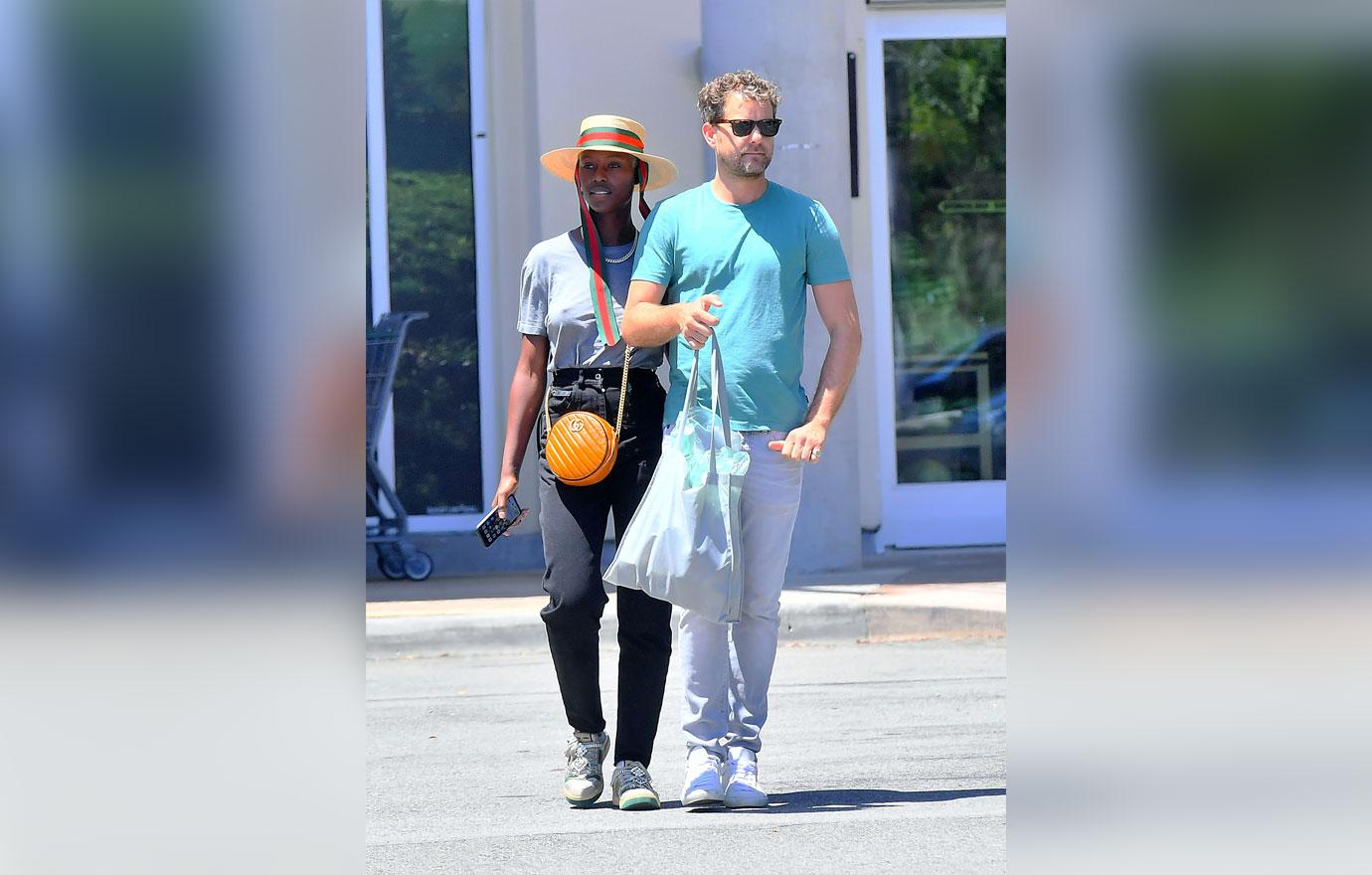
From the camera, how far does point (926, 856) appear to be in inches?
174

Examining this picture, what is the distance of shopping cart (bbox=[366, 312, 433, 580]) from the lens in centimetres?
1042

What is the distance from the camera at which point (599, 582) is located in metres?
5.15

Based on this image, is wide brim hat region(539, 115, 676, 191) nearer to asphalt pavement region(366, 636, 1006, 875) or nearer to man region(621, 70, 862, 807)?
man region(621, 70, 862, 807)

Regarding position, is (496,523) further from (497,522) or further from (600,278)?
(600,278)

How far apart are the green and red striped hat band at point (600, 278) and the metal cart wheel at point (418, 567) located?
5.84 m

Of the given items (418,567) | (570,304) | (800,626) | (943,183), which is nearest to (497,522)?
(570,304)

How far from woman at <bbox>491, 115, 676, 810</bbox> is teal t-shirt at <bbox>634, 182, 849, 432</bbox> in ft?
0.68

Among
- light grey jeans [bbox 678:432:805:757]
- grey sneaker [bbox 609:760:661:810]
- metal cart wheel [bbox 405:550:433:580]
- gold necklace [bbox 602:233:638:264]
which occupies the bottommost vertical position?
grey sneaker [bbox 609:760:661:810]

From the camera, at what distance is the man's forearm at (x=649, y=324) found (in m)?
4.80

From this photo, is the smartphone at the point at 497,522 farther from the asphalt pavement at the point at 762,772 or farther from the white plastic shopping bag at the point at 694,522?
the asphalt pavement at the point at 762,772

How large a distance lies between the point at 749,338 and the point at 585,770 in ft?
4.53

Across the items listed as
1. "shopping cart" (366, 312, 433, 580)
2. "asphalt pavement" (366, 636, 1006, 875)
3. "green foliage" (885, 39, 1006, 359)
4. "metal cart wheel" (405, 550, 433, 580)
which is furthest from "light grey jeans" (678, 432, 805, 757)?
"green foliage" (885, 39, 1006, 359)
